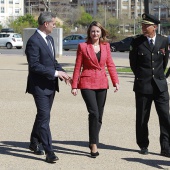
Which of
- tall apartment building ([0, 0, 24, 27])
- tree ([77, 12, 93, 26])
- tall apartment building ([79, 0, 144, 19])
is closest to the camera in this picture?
tree ([77, 12, 93, 26])

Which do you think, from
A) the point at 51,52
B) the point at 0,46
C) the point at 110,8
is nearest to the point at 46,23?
the point at 51,52

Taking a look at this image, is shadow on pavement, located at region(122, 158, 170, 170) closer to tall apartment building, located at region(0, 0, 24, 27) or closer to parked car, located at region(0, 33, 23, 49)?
Result: parked car, located at region(0, 33, 23, 49)

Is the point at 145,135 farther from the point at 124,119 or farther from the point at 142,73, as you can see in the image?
the point at 124,119

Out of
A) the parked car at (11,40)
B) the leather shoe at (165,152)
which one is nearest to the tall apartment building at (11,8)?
the parked car at (11,40)

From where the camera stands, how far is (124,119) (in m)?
10.4

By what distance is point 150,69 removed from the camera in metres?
7.57

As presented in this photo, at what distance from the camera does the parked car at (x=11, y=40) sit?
50250mm

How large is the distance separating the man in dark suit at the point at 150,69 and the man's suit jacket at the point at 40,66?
110cm

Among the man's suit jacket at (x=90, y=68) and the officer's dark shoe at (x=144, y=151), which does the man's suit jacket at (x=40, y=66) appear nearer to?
the man's suit jacket at (x=90, y=68)

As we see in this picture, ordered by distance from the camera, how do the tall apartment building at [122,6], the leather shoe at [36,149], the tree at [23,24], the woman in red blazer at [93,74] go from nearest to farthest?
the woman in red blazer at [93,74] < the leather shoe at [36,149] < the tree at [23,24] < the tall apartment building at [122,6]

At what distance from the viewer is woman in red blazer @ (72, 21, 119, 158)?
755cm

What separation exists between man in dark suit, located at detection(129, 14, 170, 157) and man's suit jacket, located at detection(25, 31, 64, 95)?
43.1 inches

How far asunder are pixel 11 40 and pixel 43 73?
43.7 m

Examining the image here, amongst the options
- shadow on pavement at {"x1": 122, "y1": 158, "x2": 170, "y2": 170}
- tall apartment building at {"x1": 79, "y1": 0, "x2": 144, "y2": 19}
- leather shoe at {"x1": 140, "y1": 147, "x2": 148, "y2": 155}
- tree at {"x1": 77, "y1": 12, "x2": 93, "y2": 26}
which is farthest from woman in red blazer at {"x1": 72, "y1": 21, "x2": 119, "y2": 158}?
tall apartment building at {"x1": 79, "y1": 0, "x2": 144, "y2": 19}
